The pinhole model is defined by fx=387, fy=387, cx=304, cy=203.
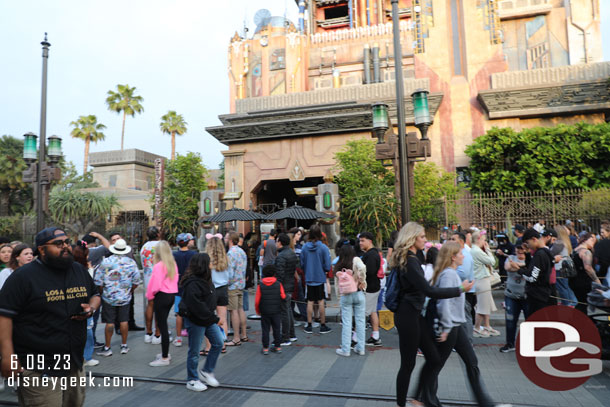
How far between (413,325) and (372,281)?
294cm

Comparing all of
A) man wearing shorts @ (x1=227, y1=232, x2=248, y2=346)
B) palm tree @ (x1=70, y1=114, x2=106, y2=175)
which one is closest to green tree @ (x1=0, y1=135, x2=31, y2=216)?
palm tree @ (x1=70, y1=114, x2=106, y2=175)

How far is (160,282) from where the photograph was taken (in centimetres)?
587

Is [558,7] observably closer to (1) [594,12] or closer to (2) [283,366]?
(1) [594,12]

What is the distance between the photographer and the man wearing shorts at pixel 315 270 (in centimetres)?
749

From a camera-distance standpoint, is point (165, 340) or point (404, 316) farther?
point (165, 340)

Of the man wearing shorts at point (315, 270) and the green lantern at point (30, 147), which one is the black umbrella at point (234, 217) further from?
the man wearing shorts at point (315, 270)

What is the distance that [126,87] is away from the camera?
41.8 m

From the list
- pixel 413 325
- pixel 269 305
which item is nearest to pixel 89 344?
pixel 269 305

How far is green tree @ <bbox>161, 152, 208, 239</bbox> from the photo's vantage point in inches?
900

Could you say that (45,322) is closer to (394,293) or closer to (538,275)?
(394,293)

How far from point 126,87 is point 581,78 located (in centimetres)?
4054

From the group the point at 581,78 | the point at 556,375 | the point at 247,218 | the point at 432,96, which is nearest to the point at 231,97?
the point at 432,96

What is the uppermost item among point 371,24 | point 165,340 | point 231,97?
point 371,24

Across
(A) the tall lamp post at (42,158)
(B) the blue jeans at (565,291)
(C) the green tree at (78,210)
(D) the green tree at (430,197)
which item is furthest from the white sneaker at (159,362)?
(C) the green tree at (78,210)
